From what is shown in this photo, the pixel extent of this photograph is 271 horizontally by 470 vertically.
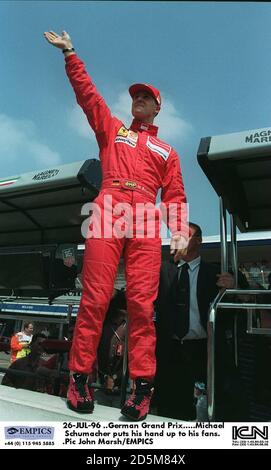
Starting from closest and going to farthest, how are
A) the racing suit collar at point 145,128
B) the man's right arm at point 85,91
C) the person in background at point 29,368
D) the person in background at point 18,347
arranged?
the man's right arm at point 85,91, the racing suit collar at point 145,128, the person in background at point 29,368, the person in background at point 18,347

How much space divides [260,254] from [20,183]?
7169 millimetres

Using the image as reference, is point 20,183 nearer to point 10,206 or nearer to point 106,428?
point 10,206

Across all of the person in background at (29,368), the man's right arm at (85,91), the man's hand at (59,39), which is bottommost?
the person in background at (29,368)

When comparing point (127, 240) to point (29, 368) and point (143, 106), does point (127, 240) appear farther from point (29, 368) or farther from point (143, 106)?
point (29, 368)

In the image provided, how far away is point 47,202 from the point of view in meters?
3.32

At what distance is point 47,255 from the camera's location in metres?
3.52

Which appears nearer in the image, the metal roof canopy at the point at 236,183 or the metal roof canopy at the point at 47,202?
the metal roof canopy at the point at 236,183

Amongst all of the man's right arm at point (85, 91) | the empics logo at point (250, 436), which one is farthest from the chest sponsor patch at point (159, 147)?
the empics logo at point (250, 436)

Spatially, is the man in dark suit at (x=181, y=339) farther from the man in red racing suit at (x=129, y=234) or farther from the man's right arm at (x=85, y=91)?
the man's right arm at (x=85, y=91)

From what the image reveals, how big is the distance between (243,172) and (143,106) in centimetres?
80

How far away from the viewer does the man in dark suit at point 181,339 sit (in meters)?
2.38

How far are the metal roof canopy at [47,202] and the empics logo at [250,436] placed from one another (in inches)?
67.9

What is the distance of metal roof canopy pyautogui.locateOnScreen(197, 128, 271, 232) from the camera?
202 cm
